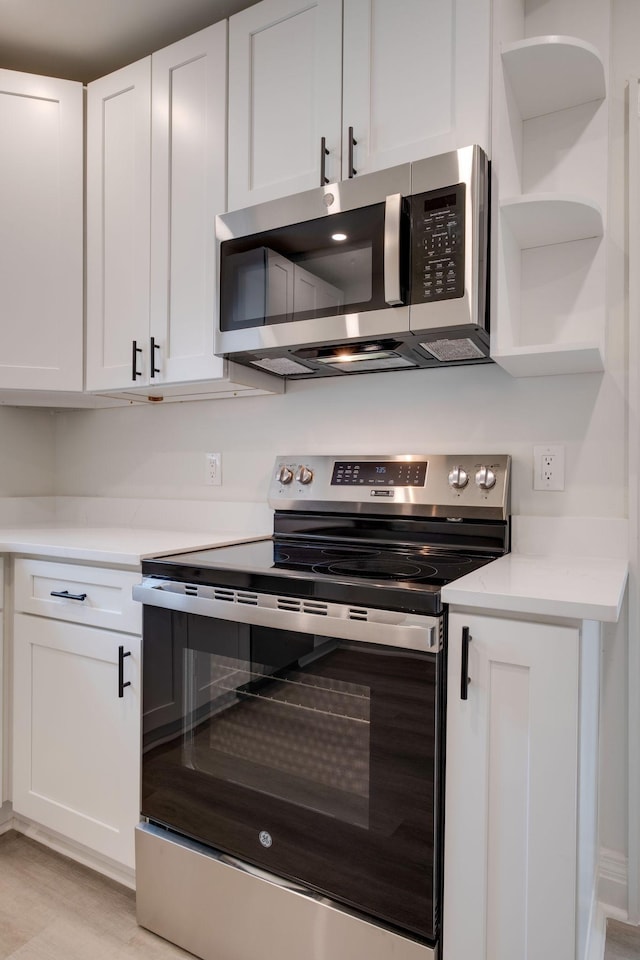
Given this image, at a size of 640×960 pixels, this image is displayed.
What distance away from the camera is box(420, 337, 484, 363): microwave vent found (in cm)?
146

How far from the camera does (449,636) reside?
1.09m

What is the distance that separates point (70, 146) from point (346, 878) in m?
2.34

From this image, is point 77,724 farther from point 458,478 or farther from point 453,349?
point 453,349

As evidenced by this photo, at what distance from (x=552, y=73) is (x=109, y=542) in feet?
5.55

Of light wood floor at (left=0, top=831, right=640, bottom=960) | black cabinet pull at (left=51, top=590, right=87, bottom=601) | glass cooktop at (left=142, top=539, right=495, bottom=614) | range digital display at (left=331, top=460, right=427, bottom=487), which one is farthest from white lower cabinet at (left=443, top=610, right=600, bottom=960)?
black cabinet pull at (left=51, top=590, right=87, bottom=601)

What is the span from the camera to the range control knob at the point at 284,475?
1.89 metres

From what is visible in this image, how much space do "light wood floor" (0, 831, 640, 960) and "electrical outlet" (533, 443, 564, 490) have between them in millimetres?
1085

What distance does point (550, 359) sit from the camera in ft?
4.57

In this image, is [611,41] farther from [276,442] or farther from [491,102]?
[276,442]

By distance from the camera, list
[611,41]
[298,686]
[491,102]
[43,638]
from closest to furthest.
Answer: [298,686]
[491,102]
[611,41]
[43,638]

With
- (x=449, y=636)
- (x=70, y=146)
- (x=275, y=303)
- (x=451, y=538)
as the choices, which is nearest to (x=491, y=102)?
(x=275, y=303)

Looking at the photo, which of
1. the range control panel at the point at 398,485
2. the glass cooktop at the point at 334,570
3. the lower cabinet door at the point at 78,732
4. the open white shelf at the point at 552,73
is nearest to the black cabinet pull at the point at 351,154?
the open white shelf at the point at 552,73

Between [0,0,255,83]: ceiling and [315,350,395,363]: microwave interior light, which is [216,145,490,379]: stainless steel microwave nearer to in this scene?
[315,350,395,363]: microwave interior light

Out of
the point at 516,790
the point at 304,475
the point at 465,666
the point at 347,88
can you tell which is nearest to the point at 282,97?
the point at 347,88
